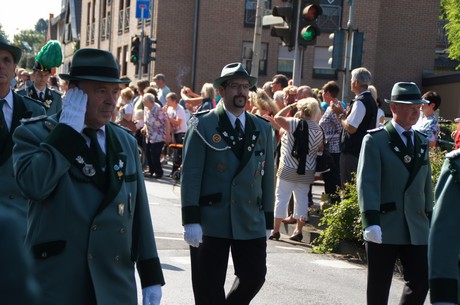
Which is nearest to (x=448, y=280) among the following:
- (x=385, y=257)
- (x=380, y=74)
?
(x=385, y=257)

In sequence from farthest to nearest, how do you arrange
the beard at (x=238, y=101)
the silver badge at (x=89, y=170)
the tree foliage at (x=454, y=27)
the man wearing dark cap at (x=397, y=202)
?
1. the tree foliage at (x=454, y=27)
2. the beard at (x=238, y=101)
3. the man wearing dark cap at (x=397, y=202)
4. the silver badge at (x=89, y=170)

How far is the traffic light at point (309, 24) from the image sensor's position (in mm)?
13961

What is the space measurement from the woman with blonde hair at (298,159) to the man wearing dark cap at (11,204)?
6.25m

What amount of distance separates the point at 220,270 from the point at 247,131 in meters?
1.05

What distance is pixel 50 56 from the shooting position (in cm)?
903

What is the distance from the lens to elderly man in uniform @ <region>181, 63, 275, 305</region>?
20.8 ft

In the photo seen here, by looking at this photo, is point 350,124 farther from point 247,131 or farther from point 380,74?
point 380,74

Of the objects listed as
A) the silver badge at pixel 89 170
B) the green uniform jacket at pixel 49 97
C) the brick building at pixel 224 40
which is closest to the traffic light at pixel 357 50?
the green uniform jacket at pixel 49 97

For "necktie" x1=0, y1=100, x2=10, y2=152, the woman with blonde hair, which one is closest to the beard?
"necktie" x1=0, y1=100, x2=10, y2=152

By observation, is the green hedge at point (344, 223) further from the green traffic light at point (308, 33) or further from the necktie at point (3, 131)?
the necktie at point (3, 131)

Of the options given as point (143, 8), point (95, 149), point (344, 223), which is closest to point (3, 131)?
point (95, 149)

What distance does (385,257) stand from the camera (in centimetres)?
653

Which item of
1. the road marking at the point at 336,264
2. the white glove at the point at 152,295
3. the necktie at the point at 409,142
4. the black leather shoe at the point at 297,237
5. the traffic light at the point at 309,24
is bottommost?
the road marking at the point at 336,264

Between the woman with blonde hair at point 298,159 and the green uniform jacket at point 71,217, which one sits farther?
the woman with blonde hair at point 298,159
